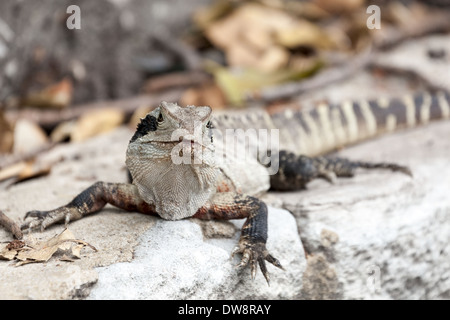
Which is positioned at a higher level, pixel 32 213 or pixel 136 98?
pixel 136 98

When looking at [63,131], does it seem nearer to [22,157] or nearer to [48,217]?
[22,157]

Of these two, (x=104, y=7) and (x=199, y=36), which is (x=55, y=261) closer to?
(x=104, y=7)

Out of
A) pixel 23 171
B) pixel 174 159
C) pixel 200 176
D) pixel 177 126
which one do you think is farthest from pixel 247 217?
pixel 23 171

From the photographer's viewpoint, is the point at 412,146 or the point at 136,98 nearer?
the point at 412,146

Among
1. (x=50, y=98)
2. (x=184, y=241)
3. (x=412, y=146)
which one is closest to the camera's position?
(x=184, y=241)

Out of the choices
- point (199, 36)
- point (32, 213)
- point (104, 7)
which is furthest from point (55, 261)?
point (199, 36)

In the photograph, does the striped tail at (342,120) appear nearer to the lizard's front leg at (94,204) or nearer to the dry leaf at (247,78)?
the dry leaf at (247,78)
